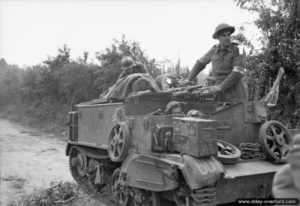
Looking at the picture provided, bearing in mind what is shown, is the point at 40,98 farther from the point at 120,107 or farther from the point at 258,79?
the point at 120,107

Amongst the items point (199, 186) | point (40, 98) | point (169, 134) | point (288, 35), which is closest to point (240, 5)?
point (288, 35)

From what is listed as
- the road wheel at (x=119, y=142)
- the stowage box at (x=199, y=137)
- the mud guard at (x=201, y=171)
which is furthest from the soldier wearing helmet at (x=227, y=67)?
the mud guard at (x=201, y=171)

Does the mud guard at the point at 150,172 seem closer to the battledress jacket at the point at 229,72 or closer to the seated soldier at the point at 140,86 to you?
the seated soldier at the point at 140,86

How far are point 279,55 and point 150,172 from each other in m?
5.97

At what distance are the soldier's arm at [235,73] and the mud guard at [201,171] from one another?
63.0 inches

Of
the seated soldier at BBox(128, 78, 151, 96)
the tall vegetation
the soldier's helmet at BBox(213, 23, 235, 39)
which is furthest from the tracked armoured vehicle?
the tall vegetation

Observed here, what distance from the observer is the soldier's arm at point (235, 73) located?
207 inches

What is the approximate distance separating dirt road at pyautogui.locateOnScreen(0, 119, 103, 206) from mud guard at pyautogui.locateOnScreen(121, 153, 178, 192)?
2.77 m

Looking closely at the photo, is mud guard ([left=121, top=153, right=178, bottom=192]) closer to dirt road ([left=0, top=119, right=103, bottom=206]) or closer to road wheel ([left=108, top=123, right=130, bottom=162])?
road wheel ([left=108, top=123, right=130, bottom=162])

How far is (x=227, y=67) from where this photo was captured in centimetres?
555

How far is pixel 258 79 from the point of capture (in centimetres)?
951

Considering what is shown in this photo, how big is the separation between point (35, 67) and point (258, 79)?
24931 millimetres

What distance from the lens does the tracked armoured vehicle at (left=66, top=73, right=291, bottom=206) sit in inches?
156

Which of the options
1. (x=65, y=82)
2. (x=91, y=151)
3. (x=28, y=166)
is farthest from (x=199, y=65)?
(x=65, y=82)
